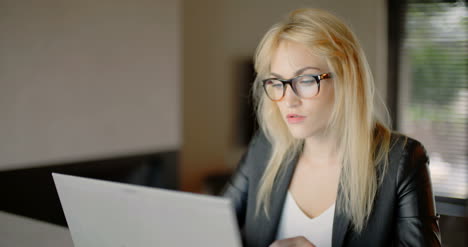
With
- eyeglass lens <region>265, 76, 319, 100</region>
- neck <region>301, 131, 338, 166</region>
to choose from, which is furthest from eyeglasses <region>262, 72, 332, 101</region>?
neck <region>301, 131, 338, 166</region>

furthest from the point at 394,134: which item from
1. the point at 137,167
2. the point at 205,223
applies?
the point at 137,167

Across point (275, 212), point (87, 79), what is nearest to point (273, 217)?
point (275, 212)

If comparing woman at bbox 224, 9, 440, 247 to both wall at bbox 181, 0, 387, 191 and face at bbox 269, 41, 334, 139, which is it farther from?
wall at bbox 181, 0, 387, 191

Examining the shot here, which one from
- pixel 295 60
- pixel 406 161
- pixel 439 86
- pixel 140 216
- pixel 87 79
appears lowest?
pixel 439 86

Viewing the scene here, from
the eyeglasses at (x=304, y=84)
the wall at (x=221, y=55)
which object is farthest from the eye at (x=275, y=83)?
the wall at (x=221, y=55)

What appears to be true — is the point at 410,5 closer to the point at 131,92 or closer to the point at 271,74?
the point at 131,92

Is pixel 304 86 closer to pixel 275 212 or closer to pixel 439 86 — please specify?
pixel 275 212

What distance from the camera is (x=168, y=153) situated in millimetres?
3092

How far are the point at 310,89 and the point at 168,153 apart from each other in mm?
1996

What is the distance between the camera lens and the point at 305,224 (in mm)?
1289

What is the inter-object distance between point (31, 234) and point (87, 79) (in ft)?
5.78

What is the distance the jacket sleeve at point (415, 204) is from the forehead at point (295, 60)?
341 mm

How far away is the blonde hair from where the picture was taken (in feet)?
4.00

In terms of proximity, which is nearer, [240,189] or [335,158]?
[335,158]
